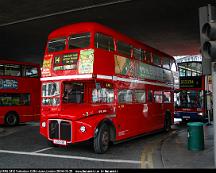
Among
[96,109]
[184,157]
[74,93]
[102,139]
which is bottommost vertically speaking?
[184,157]

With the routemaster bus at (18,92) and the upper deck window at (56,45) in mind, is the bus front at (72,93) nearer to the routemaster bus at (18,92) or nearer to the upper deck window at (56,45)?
the upper deck window at (56,45)

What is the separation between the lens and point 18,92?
19781 mm

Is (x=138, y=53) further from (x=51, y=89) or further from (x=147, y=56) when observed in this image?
(x=51, y=89)

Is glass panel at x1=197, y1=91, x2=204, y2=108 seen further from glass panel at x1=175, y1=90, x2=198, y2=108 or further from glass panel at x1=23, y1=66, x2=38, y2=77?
glass panel at x1=23, y1=66, x2=38, y2=77

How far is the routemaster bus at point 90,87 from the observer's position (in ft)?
31.9

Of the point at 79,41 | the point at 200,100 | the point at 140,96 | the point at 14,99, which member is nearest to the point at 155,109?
the point at 140,96

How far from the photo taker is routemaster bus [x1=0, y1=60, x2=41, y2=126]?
19.1 metres

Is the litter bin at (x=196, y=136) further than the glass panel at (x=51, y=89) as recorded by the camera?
No

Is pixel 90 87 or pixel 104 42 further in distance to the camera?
pixel 90 87

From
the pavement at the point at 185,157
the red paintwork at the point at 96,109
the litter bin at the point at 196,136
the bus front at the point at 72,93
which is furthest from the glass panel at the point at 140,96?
→ the litter bin at the point at 196,136

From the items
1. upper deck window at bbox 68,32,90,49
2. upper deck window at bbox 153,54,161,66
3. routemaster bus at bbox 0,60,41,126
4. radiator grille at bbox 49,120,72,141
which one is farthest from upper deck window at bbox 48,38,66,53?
routemaster bus at bbox 0,60,41,126

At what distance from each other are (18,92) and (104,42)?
1115 cm

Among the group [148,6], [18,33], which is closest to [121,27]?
[148,6]

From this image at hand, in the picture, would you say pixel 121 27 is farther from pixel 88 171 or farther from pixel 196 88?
pixel 88 171
